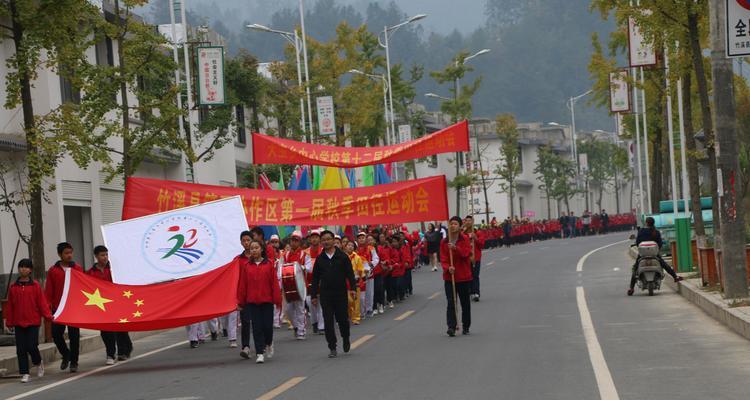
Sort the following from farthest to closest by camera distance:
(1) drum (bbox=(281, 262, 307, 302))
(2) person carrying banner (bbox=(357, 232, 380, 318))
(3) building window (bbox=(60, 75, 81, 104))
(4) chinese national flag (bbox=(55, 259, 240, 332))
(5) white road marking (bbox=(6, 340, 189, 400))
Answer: (3) building window (bbox=(60, 75, 81, 104)) → (2) person carrying banner (bbox=(357, 232, 380, 318)) → (1) drum (bbox=(281, 262, 307, 302)) → (4) chinese national flag (bbox=(55, 259, 240, 332)) → (5) white road marking (bbox=(6, 340, 189, 400))

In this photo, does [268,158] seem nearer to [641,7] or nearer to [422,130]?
[641,7]

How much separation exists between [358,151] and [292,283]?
3.47m

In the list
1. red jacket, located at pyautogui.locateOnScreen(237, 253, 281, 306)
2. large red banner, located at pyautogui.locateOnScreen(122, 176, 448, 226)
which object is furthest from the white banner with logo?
large red banner, located at pyautogui.locateOnScreen(122, 176, 448, 226)

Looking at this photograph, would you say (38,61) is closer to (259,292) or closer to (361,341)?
(259,292)

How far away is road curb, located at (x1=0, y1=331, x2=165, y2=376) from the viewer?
19270 mm

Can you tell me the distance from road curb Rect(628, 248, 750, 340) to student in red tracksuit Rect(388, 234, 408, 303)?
6.11 metres

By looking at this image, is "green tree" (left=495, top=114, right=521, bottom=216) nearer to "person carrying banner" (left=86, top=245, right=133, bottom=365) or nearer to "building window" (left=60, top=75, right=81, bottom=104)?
"building window" (left=60, top=75, right=81, bottom=104)

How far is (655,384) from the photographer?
12867mm

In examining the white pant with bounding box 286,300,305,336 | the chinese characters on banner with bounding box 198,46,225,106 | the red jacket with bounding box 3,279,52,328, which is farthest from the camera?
the chinese characters on banner with bounding box 198,46,225,106

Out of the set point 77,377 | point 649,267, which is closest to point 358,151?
point 649,267

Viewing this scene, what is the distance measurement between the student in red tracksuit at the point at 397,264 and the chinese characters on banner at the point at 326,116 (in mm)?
21417

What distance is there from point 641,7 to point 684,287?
19.0 ft

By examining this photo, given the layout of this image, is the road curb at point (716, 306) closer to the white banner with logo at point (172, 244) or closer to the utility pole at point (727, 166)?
the utility pole at point (727, 166)

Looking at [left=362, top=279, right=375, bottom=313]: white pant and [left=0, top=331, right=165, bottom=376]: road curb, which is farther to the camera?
[left=362, top=279, right=375, bottom=313]: white pant
